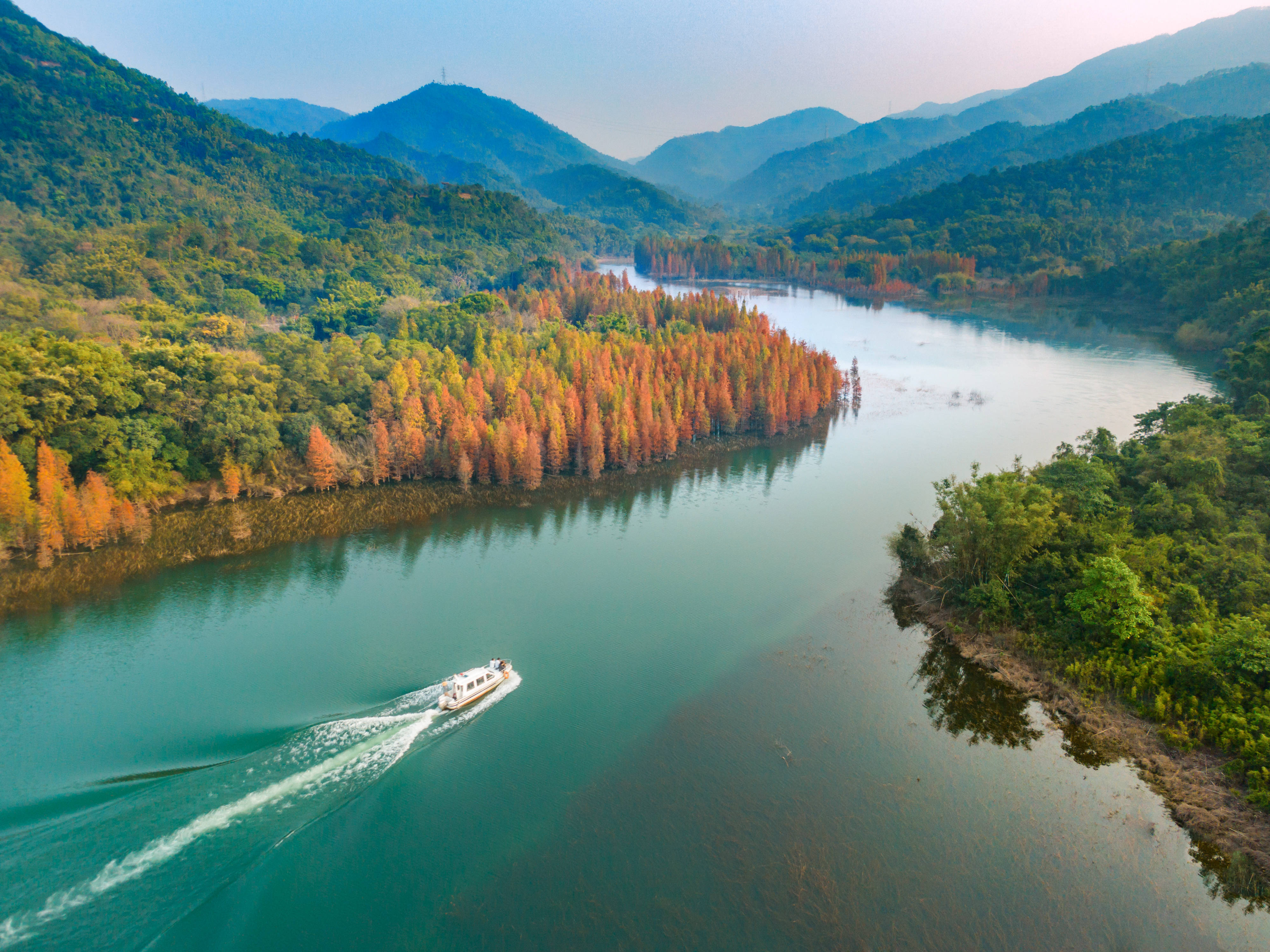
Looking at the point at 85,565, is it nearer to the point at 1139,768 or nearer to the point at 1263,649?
the point at 1139,768

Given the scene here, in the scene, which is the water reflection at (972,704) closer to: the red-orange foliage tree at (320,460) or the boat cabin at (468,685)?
the boat cabin at (468,685)

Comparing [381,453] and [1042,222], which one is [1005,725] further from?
[1042,222]

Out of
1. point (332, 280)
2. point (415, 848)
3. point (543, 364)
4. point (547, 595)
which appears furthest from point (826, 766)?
point (332, 280)

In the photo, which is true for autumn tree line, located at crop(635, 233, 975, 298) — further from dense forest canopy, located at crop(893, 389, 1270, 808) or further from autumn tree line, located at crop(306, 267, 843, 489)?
dense forest canopy, located at crop(893, 389, 1270, 808)

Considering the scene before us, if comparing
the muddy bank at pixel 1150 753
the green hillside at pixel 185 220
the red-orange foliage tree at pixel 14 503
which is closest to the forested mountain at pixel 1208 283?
the muddy bank at pixel 1150 753

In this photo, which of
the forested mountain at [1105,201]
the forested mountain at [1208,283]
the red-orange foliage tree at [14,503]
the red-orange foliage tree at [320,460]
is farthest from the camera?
the forested mountain at [1105,201]

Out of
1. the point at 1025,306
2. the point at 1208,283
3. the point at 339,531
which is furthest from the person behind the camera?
the point at 1025,306

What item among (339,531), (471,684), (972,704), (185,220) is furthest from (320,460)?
(185,220)

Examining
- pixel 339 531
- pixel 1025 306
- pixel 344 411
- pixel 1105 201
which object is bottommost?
pixel 339 531
